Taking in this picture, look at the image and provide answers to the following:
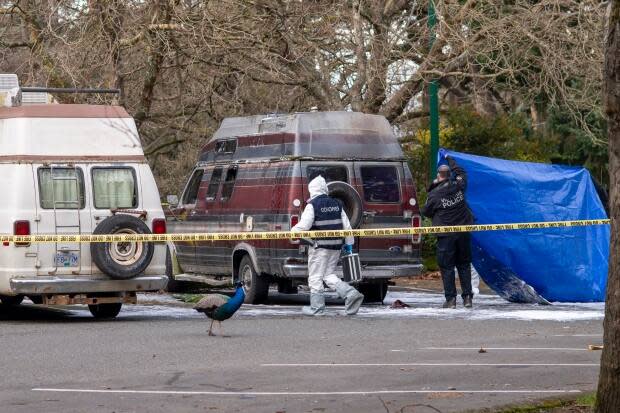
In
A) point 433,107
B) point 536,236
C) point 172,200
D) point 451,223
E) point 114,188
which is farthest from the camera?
point 433,107

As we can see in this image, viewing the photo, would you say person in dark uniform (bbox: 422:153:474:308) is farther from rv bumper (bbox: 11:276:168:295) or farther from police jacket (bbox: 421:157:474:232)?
rv bumper (bbox: 11:276:168:295)

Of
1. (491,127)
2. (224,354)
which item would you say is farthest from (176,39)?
(224,354)

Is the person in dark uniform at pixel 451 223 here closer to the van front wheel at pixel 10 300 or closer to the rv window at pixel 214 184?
the rv window at pixel 214 184

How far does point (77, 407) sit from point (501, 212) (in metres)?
10.4

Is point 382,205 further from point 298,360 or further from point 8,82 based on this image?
point 298,360

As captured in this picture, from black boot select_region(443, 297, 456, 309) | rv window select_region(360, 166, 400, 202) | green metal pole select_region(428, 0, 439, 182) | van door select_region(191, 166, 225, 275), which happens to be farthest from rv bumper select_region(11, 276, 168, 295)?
green metal pole select_region(428, 0, 439, 182)

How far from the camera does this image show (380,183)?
17.7 meters

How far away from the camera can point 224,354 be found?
39.4 feet

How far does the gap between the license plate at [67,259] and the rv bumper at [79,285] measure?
190 millimetres

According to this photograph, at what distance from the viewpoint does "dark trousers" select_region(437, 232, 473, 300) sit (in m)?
16.9

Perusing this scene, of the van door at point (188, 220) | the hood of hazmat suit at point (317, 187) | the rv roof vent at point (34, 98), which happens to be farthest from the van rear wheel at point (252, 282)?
the rv roof vent at point (34, 98)

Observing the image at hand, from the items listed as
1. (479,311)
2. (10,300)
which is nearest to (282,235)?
(479,311)

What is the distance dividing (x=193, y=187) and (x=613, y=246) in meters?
12.5

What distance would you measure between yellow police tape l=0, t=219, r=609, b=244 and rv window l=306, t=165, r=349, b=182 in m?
0.87
